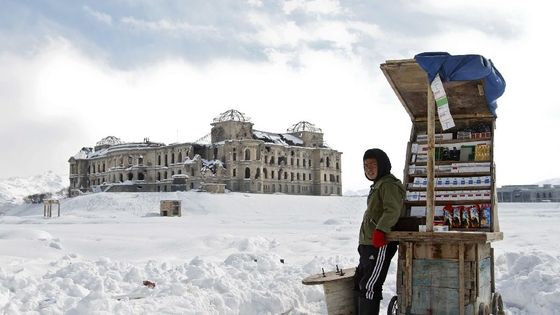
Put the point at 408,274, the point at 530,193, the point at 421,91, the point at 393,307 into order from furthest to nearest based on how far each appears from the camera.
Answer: the point at 530,193, the point at 421,91, the point at 393,307, the point at 408,274

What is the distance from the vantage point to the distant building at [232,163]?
9075cm

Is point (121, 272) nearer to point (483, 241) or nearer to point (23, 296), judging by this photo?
point (23, 296)

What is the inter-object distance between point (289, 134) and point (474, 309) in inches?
4081

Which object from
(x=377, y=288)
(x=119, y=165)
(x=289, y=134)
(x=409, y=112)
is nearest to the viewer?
(x=377, y=288)

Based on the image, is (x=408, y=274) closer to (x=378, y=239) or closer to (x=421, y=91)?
(x=378, y=239)

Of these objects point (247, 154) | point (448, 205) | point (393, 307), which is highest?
point (247, 154)

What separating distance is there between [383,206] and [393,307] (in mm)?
1550

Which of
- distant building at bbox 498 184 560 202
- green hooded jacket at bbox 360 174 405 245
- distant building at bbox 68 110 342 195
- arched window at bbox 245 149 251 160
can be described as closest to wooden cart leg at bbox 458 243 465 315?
green hooded jacket at bbox 360 174 405 245

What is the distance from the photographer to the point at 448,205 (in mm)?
7930

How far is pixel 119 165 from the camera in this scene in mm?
103750

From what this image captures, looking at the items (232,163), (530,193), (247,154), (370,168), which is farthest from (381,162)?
(530,193)

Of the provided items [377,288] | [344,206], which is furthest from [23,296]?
[344,206]

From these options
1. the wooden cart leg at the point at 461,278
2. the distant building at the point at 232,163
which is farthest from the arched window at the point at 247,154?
the wooden cart leg at the point at 461,278

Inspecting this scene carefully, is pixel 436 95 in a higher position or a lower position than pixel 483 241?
higher
